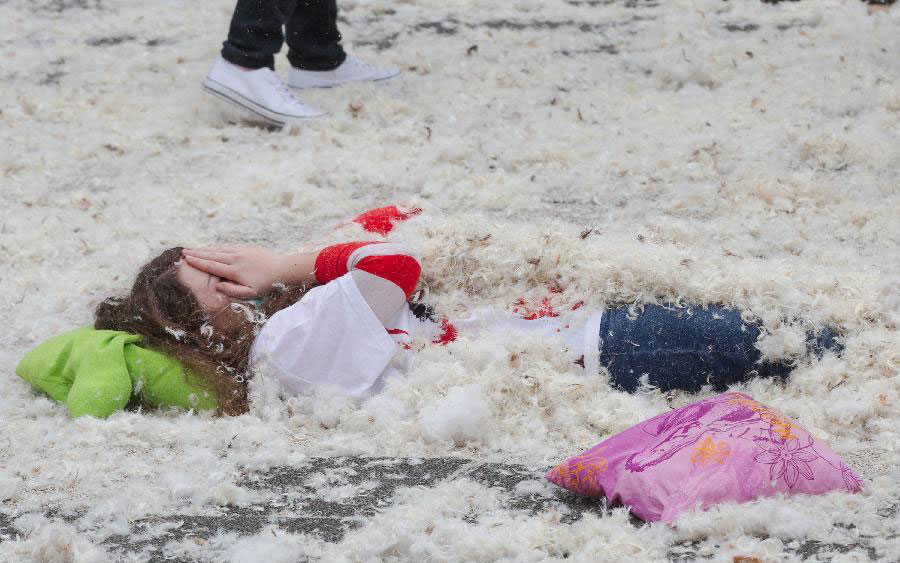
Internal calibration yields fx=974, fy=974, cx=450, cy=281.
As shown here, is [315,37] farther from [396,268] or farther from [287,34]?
[396,268]

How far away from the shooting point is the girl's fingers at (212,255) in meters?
2.55

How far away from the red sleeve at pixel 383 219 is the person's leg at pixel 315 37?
187 cm

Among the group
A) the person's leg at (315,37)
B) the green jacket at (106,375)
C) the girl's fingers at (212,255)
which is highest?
the person's leg at (315,37)

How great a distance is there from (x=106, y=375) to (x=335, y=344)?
1.80 ft

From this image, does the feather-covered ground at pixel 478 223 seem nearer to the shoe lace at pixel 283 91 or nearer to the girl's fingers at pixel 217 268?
the shoe lace at pixel 283 91

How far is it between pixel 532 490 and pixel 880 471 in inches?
26.6

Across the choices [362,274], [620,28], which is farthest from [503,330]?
[620,28]

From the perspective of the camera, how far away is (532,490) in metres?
1.92

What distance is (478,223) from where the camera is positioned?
9.18 feet

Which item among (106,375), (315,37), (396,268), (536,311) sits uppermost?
(315,37)

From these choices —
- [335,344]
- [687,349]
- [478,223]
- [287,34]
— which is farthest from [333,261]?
[287,34]

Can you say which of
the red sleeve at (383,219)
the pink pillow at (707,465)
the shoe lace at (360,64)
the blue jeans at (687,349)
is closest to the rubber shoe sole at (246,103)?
the shoe lace at (360,64)

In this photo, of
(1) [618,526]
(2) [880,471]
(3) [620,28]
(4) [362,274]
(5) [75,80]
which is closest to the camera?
(1) [618,526]

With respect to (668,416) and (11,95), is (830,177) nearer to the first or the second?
(668,416)
